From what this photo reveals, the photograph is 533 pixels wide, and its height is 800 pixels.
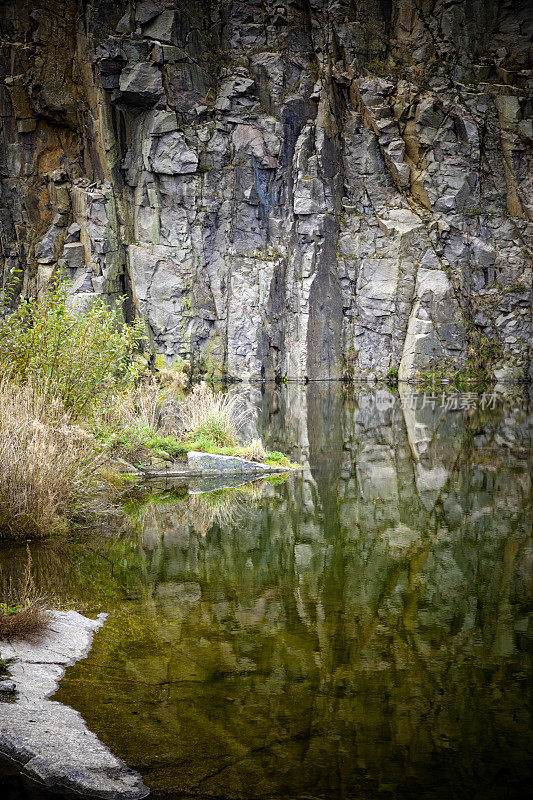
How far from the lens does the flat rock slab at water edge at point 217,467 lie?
17.0 m

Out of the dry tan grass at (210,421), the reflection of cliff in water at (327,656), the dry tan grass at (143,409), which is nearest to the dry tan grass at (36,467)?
the reflection of cliff in water at (327,656)

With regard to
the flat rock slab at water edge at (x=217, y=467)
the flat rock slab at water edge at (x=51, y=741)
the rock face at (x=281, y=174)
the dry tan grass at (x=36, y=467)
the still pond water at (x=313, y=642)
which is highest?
the rock face at (x=281, y=174)

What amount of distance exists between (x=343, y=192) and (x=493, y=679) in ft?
204

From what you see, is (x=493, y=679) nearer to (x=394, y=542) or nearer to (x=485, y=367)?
(x=394, y=542)

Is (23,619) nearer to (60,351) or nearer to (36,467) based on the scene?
(36,467)

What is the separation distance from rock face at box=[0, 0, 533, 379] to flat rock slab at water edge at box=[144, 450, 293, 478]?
3971cm

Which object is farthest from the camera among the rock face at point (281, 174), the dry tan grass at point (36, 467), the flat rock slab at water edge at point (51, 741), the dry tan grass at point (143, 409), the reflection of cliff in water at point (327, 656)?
the rock face at point (281, 174)

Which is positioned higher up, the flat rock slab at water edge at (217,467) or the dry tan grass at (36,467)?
the dry tan grass at (36,467)

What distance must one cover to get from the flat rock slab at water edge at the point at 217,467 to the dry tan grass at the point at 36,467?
5.42m

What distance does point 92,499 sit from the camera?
1227cm

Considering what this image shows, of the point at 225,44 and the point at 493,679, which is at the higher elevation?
the point at 225,44

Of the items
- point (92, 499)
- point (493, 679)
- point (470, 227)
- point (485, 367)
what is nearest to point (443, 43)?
point (470, 227)

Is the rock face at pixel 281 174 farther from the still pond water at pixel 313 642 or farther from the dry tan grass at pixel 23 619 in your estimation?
the dry tan grass at pixel 23 619

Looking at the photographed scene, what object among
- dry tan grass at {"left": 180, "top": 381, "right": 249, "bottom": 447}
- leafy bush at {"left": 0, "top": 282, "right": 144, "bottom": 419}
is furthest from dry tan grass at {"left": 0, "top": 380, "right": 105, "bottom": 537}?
dry tan grass at {"left": 180, "top": 381, "right": 249, "bottom": 447}
